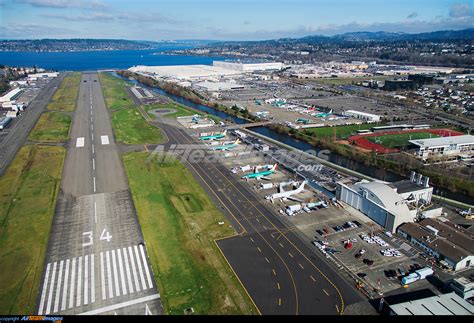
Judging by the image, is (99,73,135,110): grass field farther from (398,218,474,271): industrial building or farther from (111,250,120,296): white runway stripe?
(398,218,474,271): industrial building

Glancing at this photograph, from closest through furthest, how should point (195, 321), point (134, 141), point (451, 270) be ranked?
point (195, 321) → point (451, 270) → point (134, 141)

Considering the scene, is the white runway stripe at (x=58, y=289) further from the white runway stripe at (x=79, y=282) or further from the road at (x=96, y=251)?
the white runway stripe at (x=79, y=282)

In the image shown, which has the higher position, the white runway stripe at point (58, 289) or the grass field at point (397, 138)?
the grass field at point (397, 138)

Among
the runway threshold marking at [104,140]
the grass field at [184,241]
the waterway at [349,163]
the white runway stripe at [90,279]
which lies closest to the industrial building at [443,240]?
the waterway at [349,163]

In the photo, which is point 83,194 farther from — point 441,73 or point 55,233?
point 441,73

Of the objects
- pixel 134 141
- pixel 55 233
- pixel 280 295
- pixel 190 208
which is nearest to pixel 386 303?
pixel 280 295

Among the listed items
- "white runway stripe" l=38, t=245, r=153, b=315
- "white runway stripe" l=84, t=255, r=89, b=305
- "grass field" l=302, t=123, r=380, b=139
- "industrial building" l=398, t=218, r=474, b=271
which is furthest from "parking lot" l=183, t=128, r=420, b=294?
"grass field" l=302, t=123, r=380, b=139

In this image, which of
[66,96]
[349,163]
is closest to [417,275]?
[349,163]

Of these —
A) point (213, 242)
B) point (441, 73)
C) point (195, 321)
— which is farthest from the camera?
point (441, 73)
